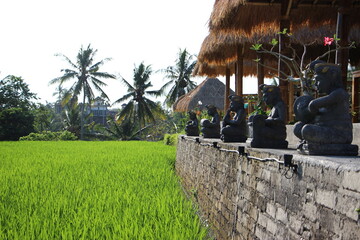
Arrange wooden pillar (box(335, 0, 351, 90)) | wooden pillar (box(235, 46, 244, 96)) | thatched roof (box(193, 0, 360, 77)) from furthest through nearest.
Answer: wooden pillar (box(235, 46, 244, 96))
thatched roof (box(193, 0, 360, 77))
wooden pillar (box(335, 0, 351, 90))

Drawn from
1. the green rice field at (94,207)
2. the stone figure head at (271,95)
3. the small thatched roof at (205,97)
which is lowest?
the green rice field at (94,207)

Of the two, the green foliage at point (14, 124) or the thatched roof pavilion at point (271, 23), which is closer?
→ the thatched roof pavilion at point (271, 23)

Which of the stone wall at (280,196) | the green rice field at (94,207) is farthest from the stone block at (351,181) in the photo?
the green rice field at (94,207)

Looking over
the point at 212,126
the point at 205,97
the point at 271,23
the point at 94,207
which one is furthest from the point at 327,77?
the point at 205,97

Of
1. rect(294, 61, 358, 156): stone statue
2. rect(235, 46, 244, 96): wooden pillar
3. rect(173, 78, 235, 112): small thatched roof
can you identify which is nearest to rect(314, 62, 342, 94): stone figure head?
rect(294, 61, 358, 156): stone statue

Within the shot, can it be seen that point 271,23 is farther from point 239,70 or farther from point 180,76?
point 180,76

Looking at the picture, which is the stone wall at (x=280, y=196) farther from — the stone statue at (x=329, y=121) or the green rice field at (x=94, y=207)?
the green rice field at (x=94, y=207)

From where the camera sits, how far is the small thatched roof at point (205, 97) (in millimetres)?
15828

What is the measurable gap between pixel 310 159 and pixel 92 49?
83.0ft

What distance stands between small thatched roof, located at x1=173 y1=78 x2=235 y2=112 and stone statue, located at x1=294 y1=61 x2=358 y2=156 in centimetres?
1269

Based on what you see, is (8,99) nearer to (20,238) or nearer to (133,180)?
(133,180)

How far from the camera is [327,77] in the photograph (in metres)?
2.82

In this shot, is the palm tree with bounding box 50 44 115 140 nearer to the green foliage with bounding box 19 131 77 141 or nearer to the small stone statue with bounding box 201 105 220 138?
the green foliage with bounding box 19 131 77 141

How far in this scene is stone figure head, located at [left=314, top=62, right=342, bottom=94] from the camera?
9.23 ft
